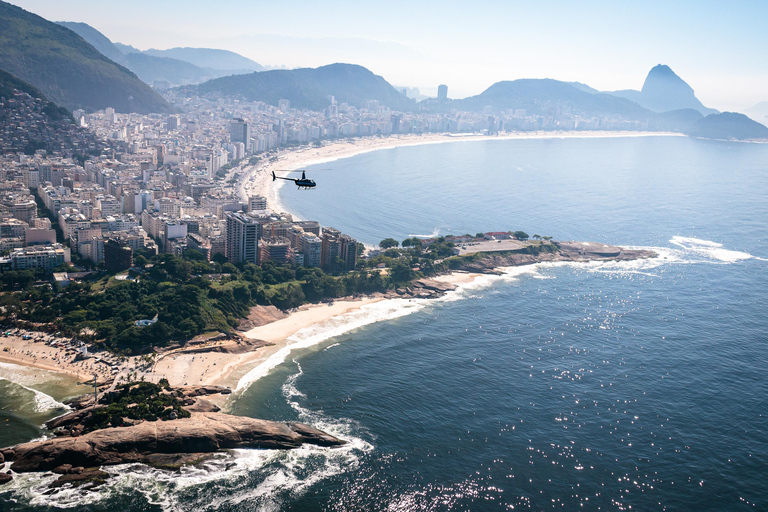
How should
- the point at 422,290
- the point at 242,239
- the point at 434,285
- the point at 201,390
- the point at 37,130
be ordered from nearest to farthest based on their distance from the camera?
1. the point at 201,390
2. the point at 242,239
3. the point at 422,290
4. the point at 434,285
5. the point at 37,130

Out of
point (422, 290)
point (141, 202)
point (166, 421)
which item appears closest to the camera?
point (166, 421)

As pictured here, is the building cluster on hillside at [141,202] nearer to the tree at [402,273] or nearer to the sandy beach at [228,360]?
the tree at [402,273]

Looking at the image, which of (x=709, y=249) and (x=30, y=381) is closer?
(x=30, y=381)

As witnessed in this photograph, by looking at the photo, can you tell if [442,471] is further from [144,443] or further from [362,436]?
[144,443]

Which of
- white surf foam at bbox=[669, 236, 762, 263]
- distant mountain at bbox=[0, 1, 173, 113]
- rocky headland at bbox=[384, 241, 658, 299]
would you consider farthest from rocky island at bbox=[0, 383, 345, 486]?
distant mountain at bbox=[0, 1, 173, 113]

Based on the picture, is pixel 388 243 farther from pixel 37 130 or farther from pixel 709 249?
pixel 37 130

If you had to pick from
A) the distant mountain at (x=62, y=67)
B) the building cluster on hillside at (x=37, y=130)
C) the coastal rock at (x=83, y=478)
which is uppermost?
the distant mountain at (x=62, y=67)

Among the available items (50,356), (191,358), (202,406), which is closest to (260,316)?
(191,358)

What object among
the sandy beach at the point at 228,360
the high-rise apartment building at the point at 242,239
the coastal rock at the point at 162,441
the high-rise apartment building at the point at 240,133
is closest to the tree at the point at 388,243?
the high-rise apartment building at the point at 242,239
